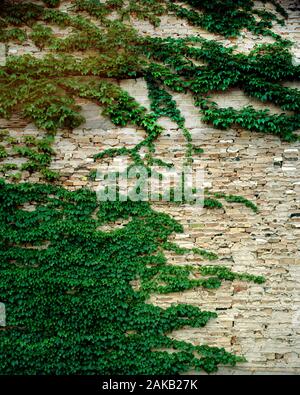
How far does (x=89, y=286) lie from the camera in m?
4.55

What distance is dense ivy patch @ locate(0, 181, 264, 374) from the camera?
14.5 ft

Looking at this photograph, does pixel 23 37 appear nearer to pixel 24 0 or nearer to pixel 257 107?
pixel 24 0

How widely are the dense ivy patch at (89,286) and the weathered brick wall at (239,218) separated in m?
0.15

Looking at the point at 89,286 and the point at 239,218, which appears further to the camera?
the point at 239,218

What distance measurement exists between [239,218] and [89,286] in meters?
1.99

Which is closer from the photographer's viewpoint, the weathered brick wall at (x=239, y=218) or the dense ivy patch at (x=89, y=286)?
the dense ivy patch at (x=89, y=286)

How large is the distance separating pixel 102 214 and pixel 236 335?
212 cm

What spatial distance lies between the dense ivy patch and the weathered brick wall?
15 centimetres

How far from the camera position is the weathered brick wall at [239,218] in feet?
14.9

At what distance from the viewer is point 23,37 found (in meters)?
5.20

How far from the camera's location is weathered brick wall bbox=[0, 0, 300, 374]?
4.55m

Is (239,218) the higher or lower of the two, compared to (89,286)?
higher

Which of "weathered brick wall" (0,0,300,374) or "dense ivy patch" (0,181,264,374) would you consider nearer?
"dense ivy patch" (0,181,264,374)
